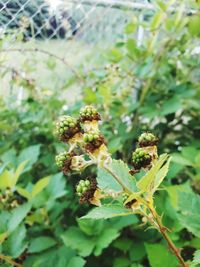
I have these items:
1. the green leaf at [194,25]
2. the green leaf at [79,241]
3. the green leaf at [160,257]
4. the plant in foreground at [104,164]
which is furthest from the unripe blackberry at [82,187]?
the green leaf at [194,25]

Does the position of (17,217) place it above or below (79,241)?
above

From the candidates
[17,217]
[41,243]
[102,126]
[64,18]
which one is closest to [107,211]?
[17,217]

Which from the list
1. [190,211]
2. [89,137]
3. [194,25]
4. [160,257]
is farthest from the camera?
[194,25]

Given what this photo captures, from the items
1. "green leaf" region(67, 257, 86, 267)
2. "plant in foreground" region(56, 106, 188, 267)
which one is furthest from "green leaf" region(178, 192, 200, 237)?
"green leaf" region(67, 257, 86, 267)

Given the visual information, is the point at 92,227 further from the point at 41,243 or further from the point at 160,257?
the point at 160,257

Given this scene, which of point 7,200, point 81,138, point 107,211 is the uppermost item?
point 81,138

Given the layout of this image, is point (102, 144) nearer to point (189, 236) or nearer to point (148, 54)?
point (189, 236)
